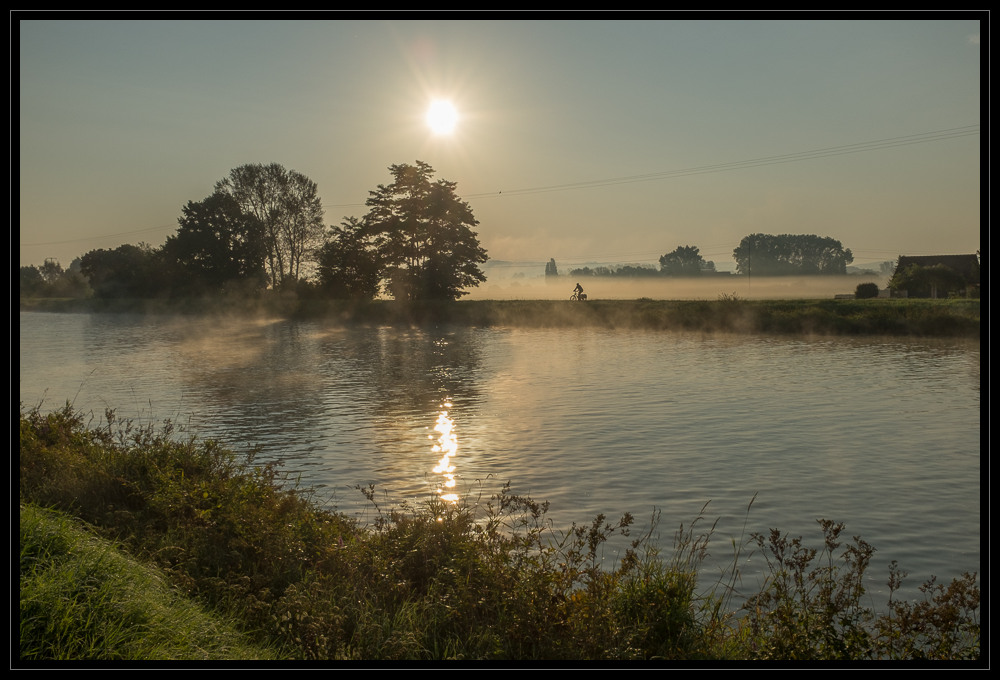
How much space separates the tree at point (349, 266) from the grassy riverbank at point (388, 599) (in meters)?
59.9

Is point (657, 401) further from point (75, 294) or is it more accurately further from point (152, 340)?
point (75, 294)

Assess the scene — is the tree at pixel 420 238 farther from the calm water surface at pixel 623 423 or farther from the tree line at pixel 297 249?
the calm water surface at pixel 623 423

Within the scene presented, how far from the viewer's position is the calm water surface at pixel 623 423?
1080 centimetres

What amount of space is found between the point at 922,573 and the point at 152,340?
4210 centimetres

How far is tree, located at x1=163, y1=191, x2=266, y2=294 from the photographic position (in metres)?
71.3

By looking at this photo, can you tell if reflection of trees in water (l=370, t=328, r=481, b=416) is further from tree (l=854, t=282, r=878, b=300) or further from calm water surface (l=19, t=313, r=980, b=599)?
tree (l=854, t=282, r=878, b=300)

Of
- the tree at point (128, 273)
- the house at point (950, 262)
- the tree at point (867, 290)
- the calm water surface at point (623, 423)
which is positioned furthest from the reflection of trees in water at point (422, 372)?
the house at point (950, 262)

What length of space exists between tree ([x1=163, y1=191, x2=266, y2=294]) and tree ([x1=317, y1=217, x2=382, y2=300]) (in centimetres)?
698

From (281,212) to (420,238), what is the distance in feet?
44.5

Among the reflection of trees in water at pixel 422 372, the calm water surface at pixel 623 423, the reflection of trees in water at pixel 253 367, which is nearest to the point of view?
the calm water surface at pixel 623 423

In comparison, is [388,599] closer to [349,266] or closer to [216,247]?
[349,266]

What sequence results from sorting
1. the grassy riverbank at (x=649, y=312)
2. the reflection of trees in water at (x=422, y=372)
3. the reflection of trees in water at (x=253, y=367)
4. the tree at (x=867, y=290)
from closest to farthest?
the reflection of trees in water at (x=422, y=372), the reflection of trees in water at (x=253, y=367), the grassy riverbank at (x=649, y=312), the tree at (x=867, y=290)

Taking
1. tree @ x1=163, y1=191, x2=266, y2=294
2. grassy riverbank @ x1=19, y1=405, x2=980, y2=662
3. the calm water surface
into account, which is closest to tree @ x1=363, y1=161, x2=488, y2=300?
tree @ x1=163, y1=191, x2=266, y2=294
